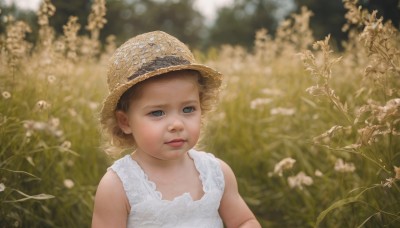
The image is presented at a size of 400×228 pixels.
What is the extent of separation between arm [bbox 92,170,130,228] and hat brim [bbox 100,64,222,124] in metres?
0.29

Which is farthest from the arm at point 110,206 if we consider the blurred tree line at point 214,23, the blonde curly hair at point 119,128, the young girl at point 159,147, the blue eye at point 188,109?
the blurred tree line at point 214,23

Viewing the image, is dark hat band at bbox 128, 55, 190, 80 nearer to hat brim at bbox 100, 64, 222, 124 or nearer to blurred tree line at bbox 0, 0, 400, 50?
hat brim at bbox 100, 64, 222, 124

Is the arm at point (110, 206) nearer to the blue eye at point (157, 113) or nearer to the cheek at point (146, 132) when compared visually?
the cheek at point (146, 132)

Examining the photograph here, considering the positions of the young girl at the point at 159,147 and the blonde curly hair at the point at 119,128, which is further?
the blonde curly hair at the point at 119,128

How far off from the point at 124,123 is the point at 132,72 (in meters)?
0.28

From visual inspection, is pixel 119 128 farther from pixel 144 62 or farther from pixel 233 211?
pixel 233 211

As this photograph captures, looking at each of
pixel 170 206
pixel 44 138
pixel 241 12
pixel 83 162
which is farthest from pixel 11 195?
pixel 241 12

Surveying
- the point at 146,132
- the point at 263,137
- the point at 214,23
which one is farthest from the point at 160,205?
the point at 214,23

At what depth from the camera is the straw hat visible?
1.68 metres

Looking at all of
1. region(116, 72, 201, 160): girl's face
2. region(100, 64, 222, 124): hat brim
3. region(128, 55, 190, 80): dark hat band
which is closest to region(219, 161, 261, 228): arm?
region(116, 72, 201, 160): girl's face

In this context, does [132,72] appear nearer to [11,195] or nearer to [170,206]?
[170,206]

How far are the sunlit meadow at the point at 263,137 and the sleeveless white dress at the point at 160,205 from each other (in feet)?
1.34

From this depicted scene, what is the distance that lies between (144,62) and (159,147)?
33 centimetres

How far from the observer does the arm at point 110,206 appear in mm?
1700
